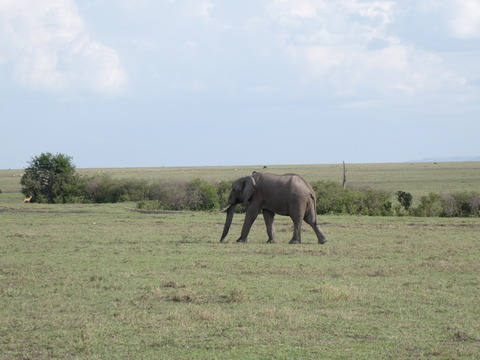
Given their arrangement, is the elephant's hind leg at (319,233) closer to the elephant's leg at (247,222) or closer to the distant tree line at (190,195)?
the elephant's leg at (247,222)

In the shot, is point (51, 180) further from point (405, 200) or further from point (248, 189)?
point (248, 189)

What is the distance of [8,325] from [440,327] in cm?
718

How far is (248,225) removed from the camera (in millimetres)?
25844

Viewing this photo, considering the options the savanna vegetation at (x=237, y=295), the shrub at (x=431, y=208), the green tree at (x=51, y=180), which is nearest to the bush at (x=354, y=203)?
the shrub at (x=431, y=208)

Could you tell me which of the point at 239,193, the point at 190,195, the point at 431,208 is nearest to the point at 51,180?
the point at 190,195

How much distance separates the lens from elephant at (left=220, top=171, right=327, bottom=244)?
A: 25344 mm

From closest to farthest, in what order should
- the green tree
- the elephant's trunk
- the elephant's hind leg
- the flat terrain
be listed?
the elephant's hind leg → the elephant's trunk → the green tree → the flat terrain

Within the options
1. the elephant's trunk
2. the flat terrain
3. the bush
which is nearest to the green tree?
the flat terrain

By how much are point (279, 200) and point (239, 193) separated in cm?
171

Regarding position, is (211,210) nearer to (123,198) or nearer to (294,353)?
(123,198)

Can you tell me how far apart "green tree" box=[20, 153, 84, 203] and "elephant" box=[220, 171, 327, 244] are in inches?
1449

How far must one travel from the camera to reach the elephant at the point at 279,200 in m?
25.3

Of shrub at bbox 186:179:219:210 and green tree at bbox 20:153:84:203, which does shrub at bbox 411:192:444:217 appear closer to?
shrub at bbox 186:179:219:210

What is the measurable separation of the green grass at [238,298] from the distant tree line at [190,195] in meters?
15.0
